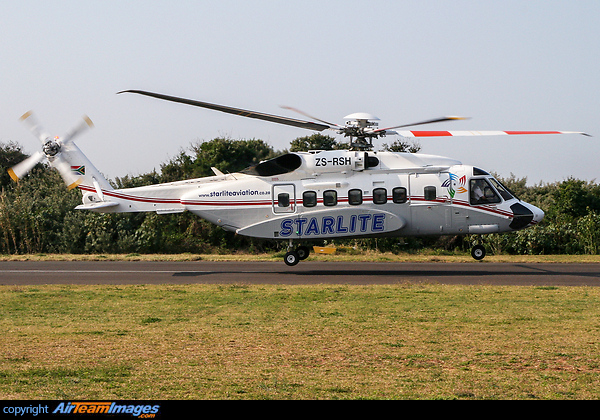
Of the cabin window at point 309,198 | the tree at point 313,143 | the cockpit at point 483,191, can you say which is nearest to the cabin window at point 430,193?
the cockpit at point 483,191

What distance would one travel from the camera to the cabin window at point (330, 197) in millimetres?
20547

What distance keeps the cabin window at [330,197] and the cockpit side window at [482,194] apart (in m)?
4.69

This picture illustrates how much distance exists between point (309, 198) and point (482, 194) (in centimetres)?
593

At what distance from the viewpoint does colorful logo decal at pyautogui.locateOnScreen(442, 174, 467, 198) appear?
801 inches

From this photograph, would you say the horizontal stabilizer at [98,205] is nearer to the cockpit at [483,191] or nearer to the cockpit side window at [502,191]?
the cockpit at [483,191]

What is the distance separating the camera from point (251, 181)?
21125 mm

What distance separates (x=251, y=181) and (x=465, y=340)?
1305 centimetres

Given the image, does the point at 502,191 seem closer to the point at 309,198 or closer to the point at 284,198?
the point at 309,198

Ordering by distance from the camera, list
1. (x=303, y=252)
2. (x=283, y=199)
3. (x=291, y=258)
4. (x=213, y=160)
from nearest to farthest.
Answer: (x=283, y=199), (x=291, y=258), (x=303, y=252), (x=213, y=160)

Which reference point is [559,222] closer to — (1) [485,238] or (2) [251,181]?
(1) [485,238]

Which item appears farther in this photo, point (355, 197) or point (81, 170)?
point (81, 170)

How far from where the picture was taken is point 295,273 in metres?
20.5

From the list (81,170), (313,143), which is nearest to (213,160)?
(313,143)

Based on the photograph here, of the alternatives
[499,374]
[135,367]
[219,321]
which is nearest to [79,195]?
[219,321]
